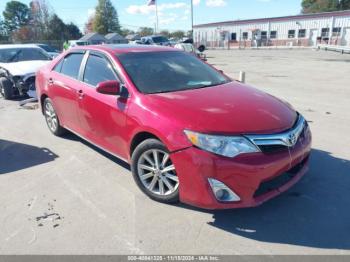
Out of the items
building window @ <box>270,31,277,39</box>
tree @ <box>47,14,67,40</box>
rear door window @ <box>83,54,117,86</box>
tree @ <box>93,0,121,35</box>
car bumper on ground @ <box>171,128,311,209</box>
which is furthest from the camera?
tree @ <box>93,0,121,35</box>

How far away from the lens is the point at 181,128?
10.0 feet

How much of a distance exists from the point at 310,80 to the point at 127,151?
10822 millimetres

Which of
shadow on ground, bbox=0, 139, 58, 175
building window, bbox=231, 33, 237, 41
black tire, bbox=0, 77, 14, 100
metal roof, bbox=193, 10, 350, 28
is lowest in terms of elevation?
building window, bbox=231, 33, 237, 41

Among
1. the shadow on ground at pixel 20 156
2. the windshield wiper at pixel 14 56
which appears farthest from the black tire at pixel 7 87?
the shadow on ground at pixel 20 156

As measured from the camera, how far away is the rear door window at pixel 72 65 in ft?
15.9

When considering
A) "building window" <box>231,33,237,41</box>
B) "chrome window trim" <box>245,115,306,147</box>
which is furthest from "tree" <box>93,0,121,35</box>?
"chrome window trim" <box>245,115,306,147</box>

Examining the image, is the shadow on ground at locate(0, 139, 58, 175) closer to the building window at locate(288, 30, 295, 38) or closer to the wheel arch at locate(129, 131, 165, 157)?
the wheel arch at locate(129, 131, 165, 157)

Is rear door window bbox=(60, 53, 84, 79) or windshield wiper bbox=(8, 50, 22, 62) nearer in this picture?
rear door window bbox=(60, 53, 84, 79)

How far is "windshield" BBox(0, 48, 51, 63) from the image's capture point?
10.5 m

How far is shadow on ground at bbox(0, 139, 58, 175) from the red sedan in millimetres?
797

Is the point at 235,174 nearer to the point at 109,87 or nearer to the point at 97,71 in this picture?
the point at 109,87

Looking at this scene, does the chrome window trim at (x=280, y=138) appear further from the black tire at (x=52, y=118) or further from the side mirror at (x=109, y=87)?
the black tire at (x=52, y=118)

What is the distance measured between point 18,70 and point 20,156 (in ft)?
17.5

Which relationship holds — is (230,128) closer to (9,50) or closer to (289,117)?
(289,117)
